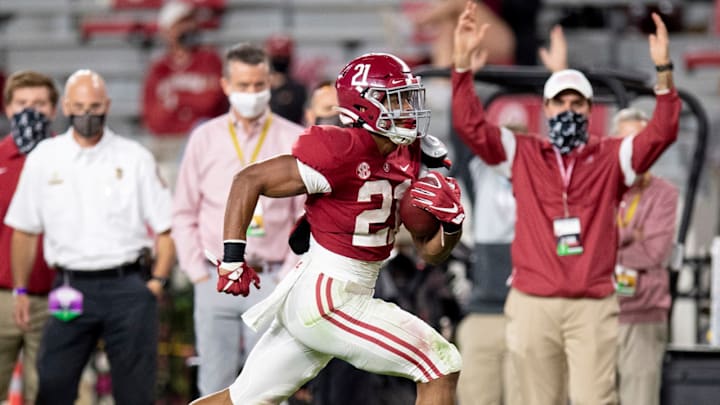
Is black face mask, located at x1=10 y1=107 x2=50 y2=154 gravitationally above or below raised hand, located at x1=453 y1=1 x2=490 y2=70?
below

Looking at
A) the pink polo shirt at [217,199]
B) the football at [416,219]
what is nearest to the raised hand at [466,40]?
the pink polo shirt at [217,199]

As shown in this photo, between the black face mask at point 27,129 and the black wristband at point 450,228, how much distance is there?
295cm

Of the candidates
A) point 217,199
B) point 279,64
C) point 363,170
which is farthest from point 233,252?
point 279,64

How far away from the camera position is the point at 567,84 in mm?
7105

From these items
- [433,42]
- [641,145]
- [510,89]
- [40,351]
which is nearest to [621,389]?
[641,145]

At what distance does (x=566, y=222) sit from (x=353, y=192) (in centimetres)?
150

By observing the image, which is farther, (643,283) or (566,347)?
(643,283)

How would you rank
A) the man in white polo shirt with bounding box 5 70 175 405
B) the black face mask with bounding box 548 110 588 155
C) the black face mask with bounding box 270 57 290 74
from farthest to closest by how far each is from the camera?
1. the black face mask with bounding box 270 57 290 74
2. the man in white polo shirt with bounding box 5 70 175 405
3. the black face mask with bounding box 548 110 588 155

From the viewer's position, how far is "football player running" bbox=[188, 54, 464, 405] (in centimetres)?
574

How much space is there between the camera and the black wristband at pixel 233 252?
5.64 m

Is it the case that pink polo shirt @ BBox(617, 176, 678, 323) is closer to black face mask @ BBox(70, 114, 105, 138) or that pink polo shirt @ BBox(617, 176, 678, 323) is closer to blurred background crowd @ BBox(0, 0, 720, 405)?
blurred background crowd @ BBox(0, 0, 720, 405)

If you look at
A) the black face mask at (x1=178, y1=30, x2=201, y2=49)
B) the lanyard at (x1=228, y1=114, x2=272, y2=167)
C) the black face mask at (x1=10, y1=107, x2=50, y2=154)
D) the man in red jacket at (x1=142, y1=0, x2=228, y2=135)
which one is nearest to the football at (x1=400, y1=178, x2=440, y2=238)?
the lanyard at (x1=228, y1=114, x2=272, y2=167)

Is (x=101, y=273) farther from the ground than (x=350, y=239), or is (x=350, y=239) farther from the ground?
(x=350, y=239)

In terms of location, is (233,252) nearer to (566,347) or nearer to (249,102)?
(249,102)
